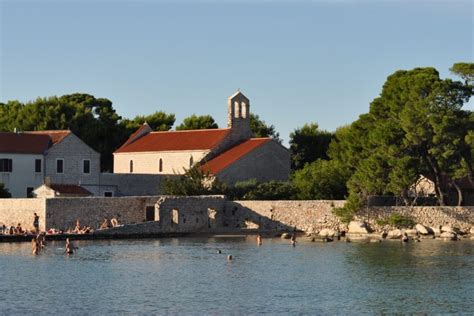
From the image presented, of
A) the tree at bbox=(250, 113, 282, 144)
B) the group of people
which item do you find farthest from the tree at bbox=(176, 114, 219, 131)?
the group of people

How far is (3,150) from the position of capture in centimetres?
7694

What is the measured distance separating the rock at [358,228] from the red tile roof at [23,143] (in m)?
22.4

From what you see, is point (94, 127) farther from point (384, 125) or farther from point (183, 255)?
point (183, 255)

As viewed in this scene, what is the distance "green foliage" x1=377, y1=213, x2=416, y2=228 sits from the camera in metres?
70.8

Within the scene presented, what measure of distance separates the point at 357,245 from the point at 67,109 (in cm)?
4395

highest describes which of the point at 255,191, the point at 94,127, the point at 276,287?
the point at 94,127

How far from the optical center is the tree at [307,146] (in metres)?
95.4

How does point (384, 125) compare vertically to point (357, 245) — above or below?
above

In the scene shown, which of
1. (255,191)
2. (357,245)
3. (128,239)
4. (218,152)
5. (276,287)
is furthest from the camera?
(218,152)

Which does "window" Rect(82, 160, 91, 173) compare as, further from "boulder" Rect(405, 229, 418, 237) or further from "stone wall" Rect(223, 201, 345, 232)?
"boulder" Rect(405, 229, 418, 237)

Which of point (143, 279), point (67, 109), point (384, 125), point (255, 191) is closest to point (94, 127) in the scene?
point (67, 109)

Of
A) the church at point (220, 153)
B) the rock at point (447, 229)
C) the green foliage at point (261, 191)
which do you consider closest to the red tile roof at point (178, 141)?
the church at point (220, 153)

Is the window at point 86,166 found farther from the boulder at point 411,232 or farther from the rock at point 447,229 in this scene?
the rock at point 447,229

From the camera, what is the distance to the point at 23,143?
7875 cm
